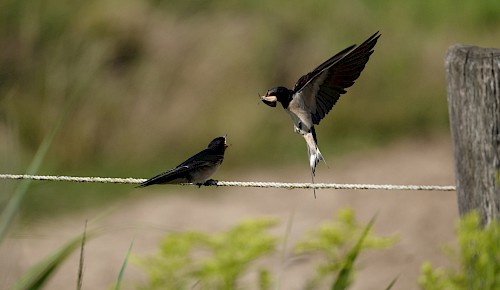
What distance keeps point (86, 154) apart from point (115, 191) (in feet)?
2.75

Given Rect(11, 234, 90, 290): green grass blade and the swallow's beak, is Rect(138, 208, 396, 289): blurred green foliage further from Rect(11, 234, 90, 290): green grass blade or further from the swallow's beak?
the swallow's beak

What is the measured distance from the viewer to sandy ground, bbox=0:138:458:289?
35.9ft

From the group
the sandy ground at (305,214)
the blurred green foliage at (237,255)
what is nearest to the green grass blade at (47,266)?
the blurred green foliage at (237,255)

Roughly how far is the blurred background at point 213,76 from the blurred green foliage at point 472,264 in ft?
29.9

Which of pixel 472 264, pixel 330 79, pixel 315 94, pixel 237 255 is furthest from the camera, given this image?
pixel 315 94

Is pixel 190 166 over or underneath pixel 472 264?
over

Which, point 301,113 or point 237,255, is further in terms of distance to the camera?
point 301,113

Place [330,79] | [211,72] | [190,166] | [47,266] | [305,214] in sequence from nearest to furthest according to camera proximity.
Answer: [47,266] < [190,166] < [330,79] < [305,214] < [211,72]

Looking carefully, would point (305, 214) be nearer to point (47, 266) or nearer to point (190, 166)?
point (190, 166)

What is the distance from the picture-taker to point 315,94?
5.71 m

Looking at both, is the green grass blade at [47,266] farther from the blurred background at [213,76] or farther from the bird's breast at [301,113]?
the blurred background at [213,76]

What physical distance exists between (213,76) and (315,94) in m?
7.45

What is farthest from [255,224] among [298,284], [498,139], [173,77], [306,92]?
[173,77]

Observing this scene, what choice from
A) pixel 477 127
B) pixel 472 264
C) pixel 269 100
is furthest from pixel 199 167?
pixel 472 264
